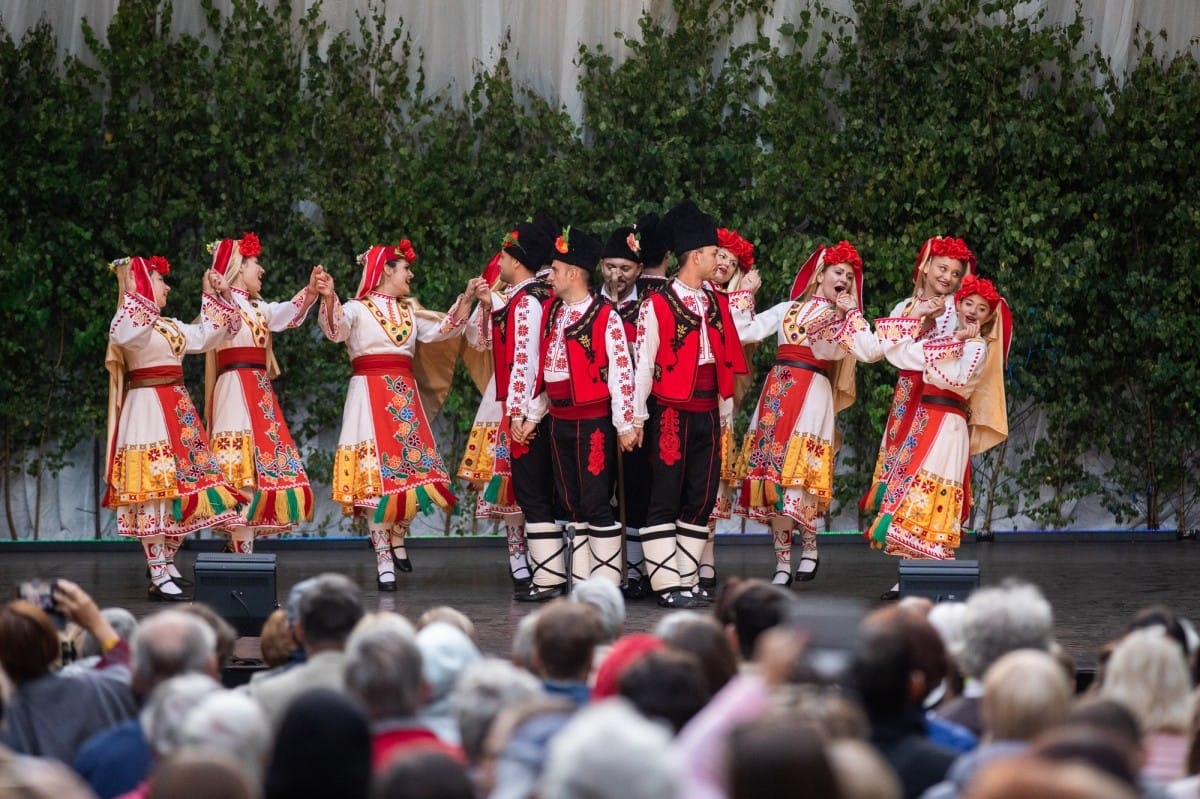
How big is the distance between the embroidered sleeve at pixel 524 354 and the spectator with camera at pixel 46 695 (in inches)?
122

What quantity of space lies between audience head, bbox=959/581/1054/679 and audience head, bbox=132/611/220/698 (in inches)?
63.4

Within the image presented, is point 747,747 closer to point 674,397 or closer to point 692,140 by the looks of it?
point 674,397

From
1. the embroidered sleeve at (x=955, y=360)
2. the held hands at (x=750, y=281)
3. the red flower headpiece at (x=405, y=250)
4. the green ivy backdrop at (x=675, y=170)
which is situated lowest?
the embroidered sleeve at (x=955, y=360)

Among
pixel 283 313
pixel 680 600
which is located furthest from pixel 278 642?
pixel 283 313

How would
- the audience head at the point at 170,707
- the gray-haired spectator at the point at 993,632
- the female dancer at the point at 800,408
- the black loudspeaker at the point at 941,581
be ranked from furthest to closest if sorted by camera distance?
the female dancer at the point at 800,408 → the black loudspeaker at the point at 941,581 → the gray-haired spectator at the point at 993,632 → the audience head at the point at 170,707

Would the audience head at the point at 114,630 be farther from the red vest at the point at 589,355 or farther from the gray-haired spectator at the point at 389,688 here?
the red vest at the point at 589,355

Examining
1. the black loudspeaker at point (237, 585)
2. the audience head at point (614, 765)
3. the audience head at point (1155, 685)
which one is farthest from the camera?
the black loudspeaker at point (237, 585)

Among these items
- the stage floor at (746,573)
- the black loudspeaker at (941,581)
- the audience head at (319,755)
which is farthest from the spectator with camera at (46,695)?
the black loudspeaker at (941,581)

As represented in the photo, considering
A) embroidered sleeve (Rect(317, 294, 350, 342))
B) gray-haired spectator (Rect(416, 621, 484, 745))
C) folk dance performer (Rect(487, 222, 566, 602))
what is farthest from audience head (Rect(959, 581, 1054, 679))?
embroidered sleeve (Rect(317, 294, 350, 342))

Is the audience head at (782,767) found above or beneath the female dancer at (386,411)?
beneath

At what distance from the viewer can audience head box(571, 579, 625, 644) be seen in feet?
13.1

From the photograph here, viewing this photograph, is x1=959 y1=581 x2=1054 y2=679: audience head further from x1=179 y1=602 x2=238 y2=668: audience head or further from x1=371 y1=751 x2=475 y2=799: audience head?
x1=179 y1=602 x2=238 y2=668: audience head

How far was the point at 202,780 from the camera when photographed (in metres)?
2.19

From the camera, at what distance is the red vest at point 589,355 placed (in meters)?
6.35
